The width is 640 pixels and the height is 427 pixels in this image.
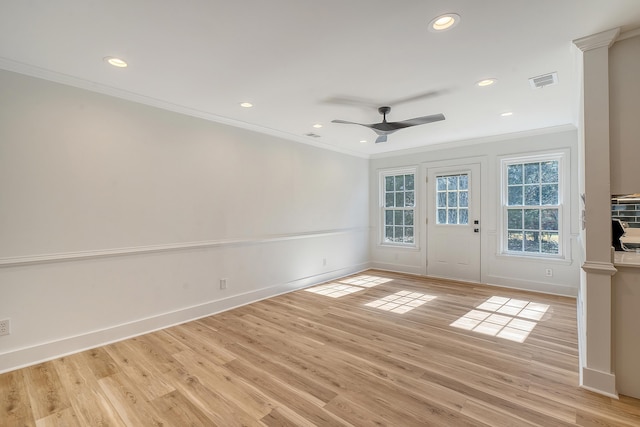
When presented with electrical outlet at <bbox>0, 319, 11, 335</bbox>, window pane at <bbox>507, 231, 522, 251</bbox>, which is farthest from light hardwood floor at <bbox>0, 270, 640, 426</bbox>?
window pane at <bbox>507, 231, 522, 251</bbox>

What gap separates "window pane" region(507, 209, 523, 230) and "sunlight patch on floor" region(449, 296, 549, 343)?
1305 mm

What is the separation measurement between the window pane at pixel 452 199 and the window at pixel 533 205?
76 centimetres

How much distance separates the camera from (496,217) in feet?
16.7

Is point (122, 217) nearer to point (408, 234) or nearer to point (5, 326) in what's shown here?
point (5, 326)

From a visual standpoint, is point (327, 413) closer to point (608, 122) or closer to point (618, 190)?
point (618, 190)

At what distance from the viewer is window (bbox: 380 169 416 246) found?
616 centimetres

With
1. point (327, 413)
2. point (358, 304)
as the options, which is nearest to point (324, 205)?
point (358, 304)

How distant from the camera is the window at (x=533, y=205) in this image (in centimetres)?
463

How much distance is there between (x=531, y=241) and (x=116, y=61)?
19.4 ft

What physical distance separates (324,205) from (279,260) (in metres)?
1.41

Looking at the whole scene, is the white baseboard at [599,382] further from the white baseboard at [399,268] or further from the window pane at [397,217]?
the window pane at [397,217]

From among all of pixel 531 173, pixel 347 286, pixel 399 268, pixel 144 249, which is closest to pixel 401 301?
pixel 347 286

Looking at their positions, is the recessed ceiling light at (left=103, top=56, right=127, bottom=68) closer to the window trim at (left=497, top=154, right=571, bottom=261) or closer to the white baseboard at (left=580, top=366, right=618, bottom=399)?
the white baseboard at (left=580, top=366, right=618, bottom=399)

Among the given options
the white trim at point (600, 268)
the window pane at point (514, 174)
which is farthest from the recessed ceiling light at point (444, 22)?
the window pane at point (514, 174)
